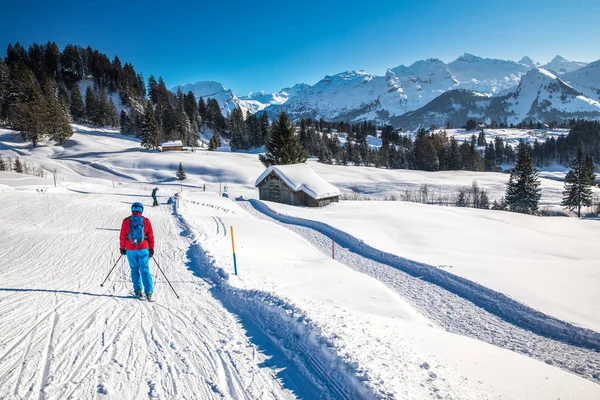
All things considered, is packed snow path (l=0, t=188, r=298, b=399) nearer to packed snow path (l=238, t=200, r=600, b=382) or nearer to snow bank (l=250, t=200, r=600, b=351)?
packed snow path (l=238, t=200, r=600, b=382)

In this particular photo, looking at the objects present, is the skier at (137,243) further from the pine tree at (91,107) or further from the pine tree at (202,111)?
the pine tree at (202,111)

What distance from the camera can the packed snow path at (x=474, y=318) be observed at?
659 cm

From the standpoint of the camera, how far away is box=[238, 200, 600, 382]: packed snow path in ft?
21.6

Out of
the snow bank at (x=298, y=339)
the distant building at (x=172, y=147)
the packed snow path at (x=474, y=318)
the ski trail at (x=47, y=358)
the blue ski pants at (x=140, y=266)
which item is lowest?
the packed snow path at (x=474, y=318)

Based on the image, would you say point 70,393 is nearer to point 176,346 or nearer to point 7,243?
point 176,346

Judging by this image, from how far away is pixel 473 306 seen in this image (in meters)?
8.98

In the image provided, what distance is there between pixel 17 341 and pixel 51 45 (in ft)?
451

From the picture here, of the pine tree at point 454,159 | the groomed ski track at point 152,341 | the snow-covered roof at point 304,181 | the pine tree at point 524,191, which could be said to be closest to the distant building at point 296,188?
the snow-covered roof at point 304,181

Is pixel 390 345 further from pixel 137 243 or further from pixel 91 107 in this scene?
pixel 91 107

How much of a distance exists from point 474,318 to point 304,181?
838 inches

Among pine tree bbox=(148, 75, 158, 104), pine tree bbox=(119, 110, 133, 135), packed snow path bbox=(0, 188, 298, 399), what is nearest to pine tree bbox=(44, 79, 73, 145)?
pine tree bbox=(119, 110, 133, 135)

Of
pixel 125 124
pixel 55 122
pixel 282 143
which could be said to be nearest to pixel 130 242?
pixel 282 143

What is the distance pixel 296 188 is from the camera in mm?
27656

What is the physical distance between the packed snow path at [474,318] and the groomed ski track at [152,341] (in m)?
5.39
